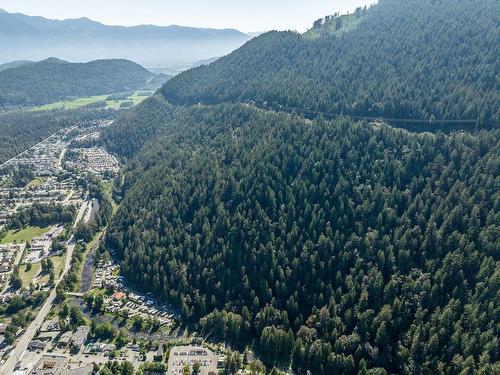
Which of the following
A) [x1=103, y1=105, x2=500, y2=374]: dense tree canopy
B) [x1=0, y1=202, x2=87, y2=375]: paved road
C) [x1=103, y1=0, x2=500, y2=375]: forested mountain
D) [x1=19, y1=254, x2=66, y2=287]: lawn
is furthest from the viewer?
[x1=19, y1=254, x2=66, y2=287]: lawn

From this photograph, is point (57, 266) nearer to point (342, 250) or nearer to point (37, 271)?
point (37, 271)

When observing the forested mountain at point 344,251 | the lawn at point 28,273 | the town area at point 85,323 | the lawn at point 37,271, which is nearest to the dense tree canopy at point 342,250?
the forested mountain at point 344,251

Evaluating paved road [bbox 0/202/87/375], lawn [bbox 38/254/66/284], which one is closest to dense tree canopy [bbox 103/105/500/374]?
lawn [bbox 38/254/66/284]

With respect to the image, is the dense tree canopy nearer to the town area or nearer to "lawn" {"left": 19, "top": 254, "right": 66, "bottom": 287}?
the town area

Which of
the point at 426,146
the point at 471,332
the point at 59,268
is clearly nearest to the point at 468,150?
the point at 426,146

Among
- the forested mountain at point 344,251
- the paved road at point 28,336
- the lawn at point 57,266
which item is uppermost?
the forested mountain at point 344,251

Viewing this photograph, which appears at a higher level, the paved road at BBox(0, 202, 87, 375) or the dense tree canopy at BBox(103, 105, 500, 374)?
the dense tree canopy at BBox(103, 105, 500, 374)

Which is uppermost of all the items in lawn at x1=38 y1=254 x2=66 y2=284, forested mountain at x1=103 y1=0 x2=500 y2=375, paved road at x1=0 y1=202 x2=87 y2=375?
forested mountain at x1=103 y1=0 x2=500 y2=375

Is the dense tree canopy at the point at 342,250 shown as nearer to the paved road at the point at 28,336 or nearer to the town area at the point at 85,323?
the town area at the point at 85,323

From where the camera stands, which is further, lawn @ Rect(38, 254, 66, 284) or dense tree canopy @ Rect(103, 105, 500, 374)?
lawn @ Rect(38, 254, 66, 284)

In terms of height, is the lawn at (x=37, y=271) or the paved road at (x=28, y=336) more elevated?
the lawn at (x=37, y=271)

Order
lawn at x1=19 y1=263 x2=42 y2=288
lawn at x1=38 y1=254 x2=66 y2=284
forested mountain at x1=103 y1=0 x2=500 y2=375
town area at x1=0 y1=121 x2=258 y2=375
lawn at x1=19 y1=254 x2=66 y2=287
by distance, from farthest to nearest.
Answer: lawn at x1=38 y1=254 x2=66 y2=284 < lawn at x1=19 y1=254 x2=66 y2=287 < lawn at x1=19 y1=263 x2=42 y2=288 < town area at x1=0 y1=121 x2=258 y2=375 < forested mountain at x1=103 y1=0 x2=500 y2=375
